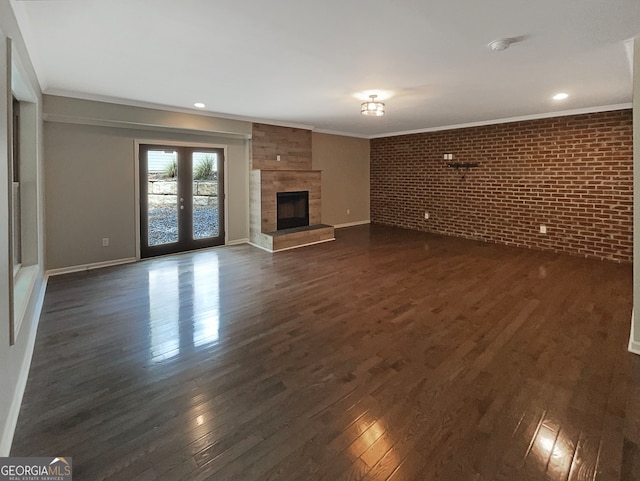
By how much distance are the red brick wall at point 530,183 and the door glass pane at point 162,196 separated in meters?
5.33

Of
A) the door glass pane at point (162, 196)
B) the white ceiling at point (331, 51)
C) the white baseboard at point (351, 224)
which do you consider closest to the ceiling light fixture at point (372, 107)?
the white ceiling at point (331, 51)

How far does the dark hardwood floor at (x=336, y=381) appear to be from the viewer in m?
1.58

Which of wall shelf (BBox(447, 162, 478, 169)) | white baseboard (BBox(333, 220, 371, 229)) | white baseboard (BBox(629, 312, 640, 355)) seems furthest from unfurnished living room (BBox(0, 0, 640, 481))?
white baseboard (BBox(333, 220, 371, 229))

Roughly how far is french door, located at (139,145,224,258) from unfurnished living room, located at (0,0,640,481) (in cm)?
4

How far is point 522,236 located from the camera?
6328 mm

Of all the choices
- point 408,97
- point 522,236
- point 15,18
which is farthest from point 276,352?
point 522,236

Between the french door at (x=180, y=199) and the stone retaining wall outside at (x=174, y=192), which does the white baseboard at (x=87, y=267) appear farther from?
the stone retaining wall outside at (x=174, y=192)

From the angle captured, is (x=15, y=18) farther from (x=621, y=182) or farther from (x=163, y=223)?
(x=621, y=182)

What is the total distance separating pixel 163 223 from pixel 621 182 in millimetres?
7438

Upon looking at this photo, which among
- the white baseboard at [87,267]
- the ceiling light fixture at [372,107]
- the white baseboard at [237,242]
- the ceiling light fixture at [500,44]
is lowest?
the white baseboard at [87,267]

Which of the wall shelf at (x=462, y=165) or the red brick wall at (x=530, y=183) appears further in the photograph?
the wall shelf at (x=462, y=165)

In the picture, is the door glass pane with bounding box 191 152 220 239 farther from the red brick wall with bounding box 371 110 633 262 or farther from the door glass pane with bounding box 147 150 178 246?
the red brick wall with bounding box 371 110 633 262

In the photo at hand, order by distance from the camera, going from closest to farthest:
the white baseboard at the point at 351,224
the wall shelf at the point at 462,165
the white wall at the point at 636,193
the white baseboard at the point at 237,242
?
the white wall at the point at 636,193
the white baseboard at the point at 237,242
the wall shelf at the point at 462,165
the white baseboard at the point at 351,224

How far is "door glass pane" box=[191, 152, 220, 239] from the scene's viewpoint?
6.06 meters
